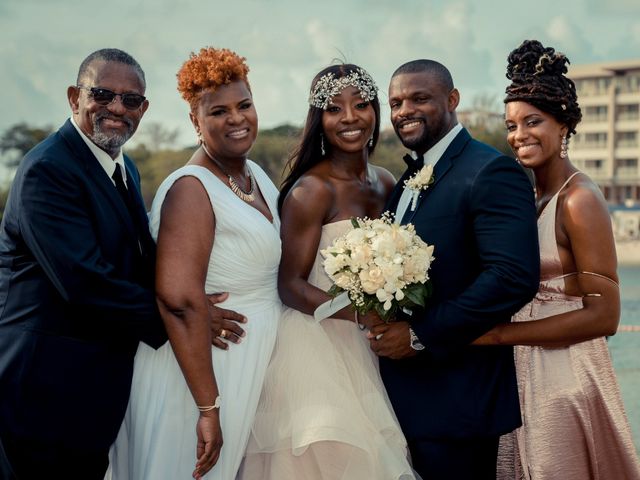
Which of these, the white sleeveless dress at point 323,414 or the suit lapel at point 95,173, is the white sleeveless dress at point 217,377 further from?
the suit lapel at point 95,173

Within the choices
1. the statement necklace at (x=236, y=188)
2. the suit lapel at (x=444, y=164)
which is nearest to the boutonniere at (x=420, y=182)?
the suit lapel at (x=444, y=164)

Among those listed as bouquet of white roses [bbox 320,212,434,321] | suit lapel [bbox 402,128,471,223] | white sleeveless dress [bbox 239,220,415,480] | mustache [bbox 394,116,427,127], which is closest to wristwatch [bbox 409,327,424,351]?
bouquet of white roses [bbox 320,212,434,321]

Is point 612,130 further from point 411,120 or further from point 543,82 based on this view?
point 411,120

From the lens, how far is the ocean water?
1406cm

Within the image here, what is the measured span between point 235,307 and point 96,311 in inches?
33.2

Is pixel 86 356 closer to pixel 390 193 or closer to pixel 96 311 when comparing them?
pixel 96 311

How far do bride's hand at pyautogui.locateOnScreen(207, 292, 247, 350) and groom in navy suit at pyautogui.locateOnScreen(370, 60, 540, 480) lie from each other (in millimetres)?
776

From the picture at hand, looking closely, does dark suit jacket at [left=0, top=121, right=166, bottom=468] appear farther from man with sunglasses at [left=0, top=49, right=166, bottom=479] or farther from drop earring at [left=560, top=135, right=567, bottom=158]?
drop earring at [left=560, top=135, right=567, bottom=158]

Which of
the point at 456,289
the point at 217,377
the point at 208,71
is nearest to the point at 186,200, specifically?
the point at 208,71

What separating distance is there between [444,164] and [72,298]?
82.8 inches

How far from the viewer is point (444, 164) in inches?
184

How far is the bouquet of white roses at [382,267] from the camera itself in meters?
4.35

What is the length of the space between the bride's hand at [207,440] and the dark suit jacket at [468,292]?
3.31 feet

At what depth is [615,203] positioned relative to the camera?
304 ft
